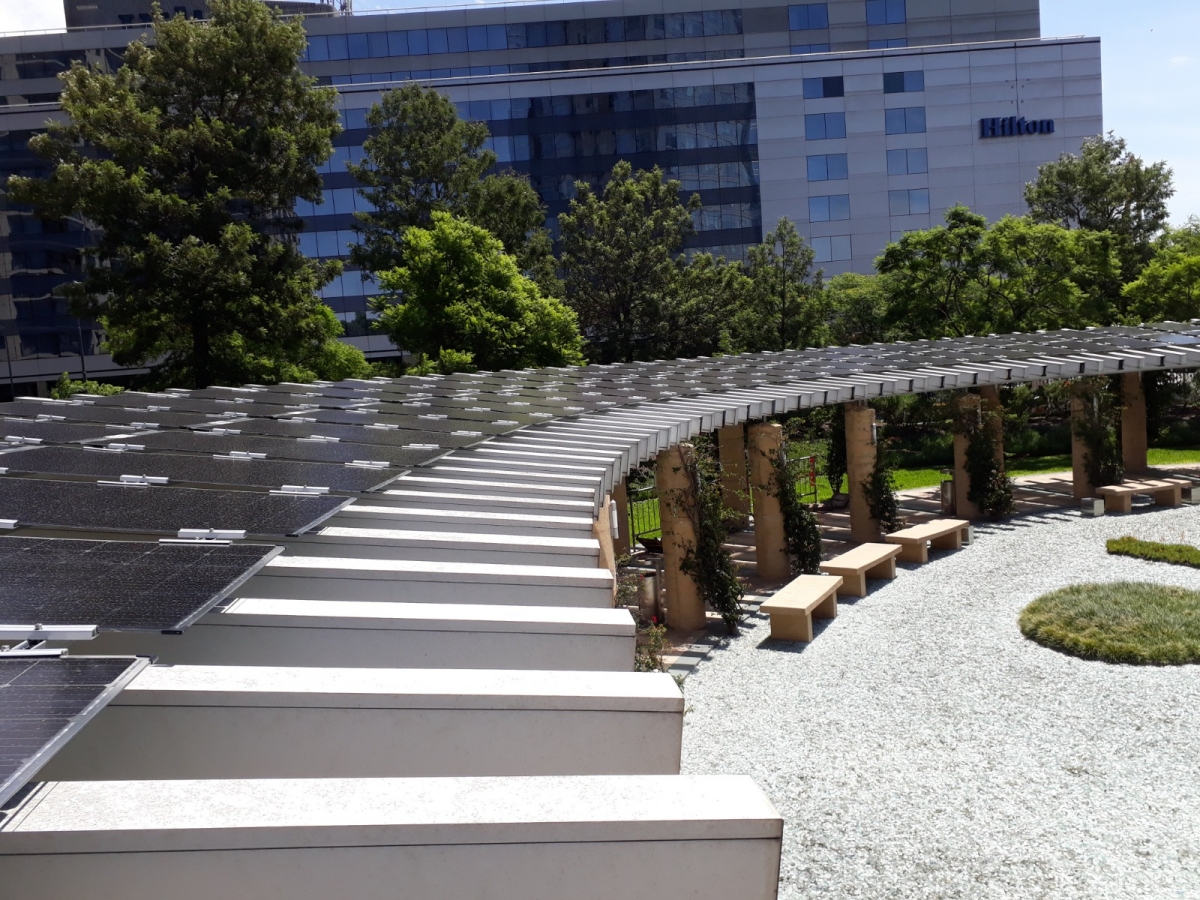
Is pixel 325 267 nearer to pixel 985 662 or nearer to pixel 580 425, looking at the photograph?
pixel 580 425

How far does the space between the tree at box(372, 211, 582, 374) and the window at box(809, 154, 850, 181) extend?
36293mm

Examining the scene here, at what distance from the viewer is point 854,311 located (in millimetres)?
49312

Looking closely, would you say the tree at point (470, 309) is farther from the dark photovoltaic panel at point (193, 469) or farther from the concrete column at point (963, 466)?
the dark photovoltaic panel at point (193, 469)

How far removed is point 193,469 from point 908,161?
6673 centimetres

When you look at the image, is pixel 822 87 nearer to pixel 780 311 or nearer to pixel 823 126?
pixel 823 126

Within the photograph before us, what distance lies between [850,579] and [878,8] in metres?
68.8

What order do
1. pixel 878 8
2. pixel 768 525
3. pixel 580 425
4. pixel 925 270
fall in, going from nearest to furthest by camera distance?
pixel 580 425 < pixel 768 525 < pixel 925 270 < pixel 878 8

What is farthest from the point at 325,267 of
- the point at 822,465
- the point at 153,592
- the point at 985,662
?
the point at 153,592

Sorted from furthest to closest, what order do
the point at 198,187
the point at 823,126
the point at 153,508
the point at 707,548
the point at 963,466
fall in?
the point at 823,126
the point at 198,187
the point at 963,466
the point at 707,548
the point at 153,508

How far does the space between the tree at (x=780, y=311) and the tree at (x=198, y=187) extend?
58.9 ft

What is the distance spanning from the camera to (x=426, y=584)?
5.98 metres

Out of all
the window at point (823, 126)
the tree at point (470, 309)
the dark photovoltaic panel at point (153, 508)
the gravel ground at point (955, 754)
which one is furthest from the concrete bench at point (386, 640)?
the window at point (823, 126)

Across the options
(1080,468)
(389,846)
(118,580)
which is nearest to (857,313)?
(1080,468)

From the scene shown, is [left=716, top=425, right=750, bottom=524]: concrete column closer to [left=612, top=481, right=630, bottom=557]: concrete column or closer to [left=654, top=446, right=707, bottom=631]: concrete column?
[left=612, top=481, right=630, bottom=557]: concrete column
